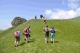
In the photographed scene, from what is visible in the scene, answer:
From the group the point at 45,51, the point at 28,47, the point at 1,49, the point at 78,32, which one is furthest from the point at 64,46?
the point at 78,32

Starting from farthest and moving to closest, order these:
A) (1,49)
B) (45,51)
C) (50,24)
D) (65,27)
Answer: (50,24) < (65,27) < (1,49) < (45,51)

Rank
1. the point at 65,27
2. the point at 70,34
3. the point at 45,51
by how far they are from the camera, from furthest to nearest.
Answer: the point at 65,27, the point at 70,34, the point at 45,51

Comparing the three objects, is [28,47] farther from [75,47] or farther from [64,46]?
[75,47]

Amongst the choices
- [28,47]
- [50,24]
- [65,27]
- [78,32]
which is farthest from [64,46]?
[50,24]

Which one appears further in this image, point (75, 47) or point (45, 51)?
point (75, 47)

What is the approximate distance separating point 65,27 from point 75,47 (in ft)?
79.4

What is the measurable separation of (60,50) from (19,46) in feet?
29.9

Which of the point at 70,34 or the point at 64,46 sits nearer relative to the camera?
the point at 64,46

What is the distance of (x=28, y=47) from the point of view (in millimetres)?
36219

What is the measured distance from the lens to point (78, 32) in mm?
54719

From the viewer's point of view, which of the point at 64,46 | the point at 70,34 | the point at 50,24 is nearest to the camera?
the point at 64,46

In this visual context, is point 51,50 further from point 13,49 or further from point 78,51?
point 13,49

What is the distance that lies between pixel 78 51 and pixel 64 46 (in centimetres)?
323

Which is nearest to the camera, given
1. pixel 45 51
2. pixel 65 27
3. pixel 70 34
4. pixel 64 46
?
pixel 45 51
